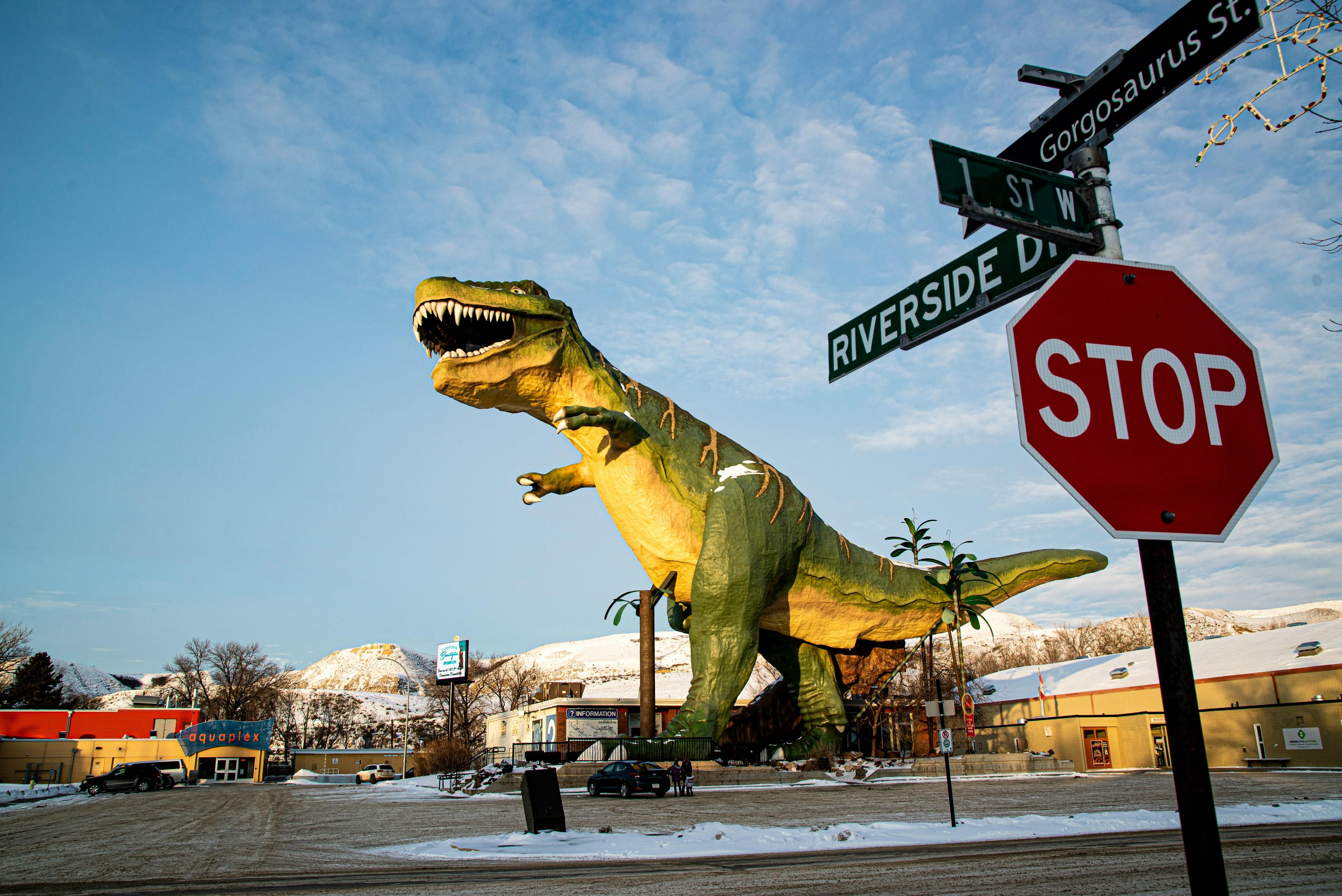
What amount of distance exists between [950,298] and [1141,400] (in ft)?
6.68

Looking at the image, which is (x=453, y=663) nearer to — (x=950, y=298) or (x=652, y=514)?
(x=652, y=514)

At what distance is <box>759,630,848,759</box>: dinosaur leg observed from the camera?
21969 mm

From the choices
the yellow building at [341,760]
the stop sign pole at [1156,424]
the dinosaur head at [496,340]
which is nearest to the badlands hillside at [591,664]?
the yellow building at [341,760]

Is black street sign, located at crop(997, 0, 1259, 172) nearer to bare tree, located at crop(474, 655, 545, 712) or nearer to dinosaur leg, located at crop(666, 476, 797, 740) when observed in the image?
dinosaur leg, located at crop(666, 476, 797, 740)

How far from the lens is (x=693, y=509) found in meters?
18.9

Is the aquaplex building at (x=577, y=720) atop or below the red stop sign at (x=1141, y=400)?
→ below

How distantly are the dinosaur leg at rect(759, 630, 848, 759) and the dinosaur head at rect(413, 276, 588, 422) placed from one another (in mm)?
9217

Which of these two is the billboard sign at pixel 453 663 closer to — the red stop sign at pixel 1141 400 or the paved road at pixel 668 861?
the paved road at pixel 668 861

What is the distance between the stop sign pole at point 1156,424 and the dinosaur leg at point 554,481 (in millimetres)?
16839

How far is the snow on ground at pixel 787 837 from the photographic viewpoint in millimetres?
9148

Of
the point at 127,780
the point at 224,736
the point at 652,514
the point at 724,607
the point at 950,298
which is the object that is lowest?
the point at 127,780

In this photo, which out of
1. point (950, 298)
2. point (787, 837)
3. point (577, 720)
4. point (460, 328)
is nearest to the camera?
point (950, 298)

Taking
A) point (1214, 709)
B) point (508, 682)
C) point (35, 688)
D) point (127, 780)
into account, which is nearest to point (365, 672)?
point (508, 682)

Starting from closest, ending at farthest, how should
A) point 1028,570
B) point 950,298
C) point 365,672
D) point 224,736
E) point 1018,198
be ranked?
point 1018,198 → point 950,298 → point 1028,570 → point 224,736 → point 365,672
